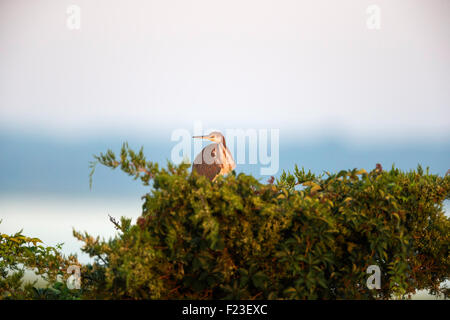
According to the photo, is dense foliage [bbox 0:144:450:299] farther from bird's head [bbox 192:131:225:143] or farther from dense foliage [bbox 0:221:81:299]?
bird's head [bbox 192:131:225:143]

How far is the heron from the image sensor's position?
363cm

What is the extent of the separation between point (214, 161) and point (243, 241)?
154 cm

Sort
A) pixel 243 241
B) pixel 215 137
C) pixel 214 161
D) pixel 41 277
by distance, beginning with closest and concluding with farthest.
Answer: pixel 243 241
pixel 41 277
pixel 214 161
pixel 215 137

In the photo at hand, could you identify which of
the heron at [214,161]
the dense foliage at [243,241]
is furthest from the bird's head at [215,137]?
the dense foliage at [243,241]

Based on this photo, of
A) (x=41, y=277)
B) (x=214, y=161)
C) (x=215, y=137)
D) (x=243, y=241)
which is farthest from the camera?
(x=215, y=137)

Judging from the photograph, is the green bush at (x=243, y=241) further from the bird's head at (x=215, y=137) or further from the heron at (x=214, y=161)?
the bird's head at (x=215, y=137)

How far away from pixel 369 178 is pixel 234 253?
0.95m

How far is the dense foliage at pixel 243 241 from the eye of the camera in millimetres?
2131

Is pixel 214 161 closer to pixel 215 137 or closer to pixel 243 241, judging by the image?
pixel 215 137

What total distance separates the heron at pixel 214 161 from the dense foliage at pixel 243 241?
1.25 metres

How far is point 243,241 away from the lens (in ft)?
7.09

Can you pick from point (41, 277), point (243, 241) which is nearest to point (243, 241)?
point (243, 241)

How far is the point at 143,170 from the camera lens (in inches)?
86.5
